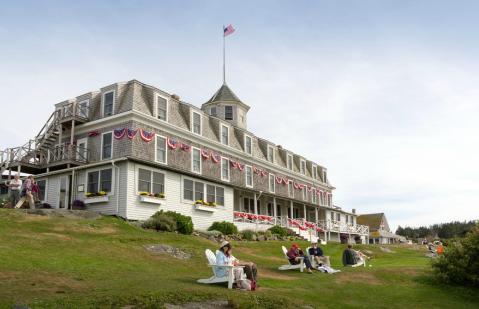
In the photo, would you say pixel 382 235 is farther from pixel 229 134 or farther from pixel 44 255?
pixel 44 255

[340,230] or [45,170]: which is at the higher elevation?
[45,170]

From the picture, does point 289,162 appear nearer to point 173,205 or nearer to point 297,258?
point 173,205

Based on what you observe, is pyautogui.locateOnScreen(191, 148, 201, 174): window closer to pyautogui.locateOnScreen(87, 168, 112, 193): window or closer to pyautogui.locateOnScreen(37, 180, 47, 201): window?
pyautogui.locateOnScreen(87, 168, 112, 193): window

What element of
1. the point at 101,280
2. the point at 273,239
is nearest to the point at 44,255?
the point at 101,280

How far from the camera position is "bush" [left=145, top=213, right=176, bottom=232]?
26625 millimetres

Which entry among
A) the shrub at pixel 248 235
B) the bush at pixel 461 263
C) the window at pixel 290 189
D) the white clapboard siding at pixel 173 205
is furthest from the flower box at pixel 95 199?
the window at pixel 290 189

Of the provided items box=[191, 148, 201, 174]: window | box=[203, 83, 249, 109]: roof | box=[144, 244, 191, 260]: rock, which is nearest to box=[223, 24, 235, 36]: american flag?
box=[203, 83, 249, 109]: roof

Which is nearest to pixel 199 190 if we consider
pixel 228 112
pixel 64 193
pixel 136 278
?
pixel 64 193

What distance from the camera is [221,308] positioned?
11203mm

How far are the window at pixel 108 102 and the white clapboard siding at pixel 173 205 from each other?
14.9ft

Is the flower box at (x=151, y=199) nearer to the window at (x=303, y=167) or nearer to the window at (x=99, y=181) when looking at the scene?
the window at (x=99, y=181)

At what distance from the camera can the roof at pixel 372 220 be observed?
291 feet

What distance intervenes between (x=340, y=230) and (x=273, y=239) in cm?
1786

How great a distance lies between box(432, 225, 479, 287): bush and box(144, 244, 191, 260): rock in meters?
9.86
